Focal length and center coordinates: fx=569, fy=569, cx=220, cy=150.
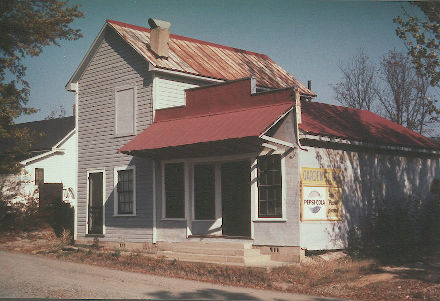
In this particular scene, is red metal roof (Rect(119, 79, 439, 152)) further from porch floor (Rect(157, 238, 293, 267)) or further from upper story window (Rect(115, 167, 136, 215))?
porch floor (Rect(157, 238, 293, 267))

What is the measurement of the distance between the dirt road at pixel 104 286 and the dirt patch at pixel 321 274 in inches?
32.0

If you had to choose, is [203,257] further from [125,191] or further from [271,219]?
[125,191]

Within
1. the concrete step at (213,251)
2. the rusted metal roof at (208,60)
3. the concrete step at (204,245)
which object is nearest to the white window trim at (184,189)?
the concrete step at (204,245)

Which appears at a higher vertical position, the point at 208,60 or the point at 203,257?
the point at 208,60

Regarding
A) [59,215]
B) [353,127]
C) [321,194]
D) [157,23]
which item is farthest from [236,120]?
[59,215]

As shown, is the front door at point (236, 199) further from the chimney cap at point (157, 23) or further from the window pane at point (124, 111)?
the chimney cap at point (157, 23)

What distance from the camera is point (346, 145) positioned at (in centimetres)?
1722

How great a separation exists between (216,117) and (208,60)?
190 inches

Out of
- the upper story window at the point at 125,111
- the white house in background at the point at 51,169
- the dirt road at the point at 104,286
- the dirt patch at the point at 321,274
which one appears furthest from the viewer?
the white house in background at the point at 51,169

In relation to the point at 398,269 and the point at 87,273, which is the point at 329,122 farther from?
the point at 87,273

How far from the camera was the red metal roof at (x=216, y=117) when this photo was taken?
50.0 feet

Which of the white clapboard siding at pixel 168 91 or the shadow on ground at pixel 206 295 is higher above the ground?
the white clapboard siding at pixel 168 91

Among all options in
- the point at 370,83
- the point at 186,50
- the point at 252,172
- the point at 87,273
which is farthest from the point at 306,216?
the point at 370,83

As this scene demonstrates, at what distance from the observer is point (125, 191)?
1975 cm
